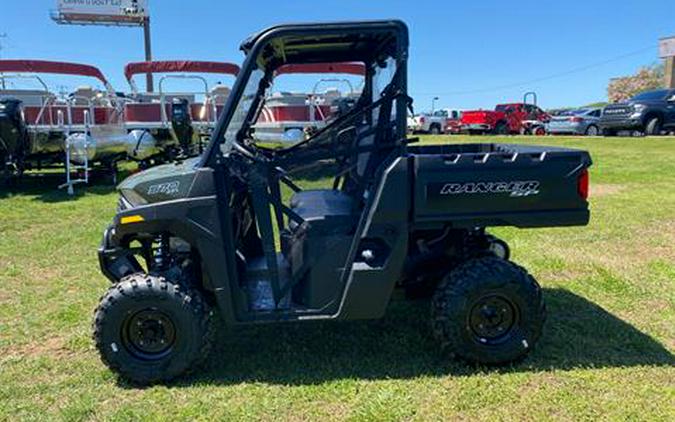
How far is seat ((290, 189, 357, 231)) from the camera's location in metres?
3.43

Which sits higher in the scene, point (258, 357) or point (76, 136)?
point (76, 136)

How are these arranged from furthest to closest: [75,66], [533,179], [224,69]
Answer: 1. [224,69]
2. [75,66]
3. [533,179]

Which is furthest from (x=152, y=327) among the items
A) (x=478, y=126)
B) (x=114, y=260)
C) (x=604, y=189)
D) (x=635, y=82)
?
(x=635, y=82)

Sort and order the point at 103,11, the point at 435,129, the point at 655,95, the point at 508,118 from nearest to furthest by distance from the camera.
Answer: the point at 655,95, the point at 508,118, the point at 435,129, the point at 103,11

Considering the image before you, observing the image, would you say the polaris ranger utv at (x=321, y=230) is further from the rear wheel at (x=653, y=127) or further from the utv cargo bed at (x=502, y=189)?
the rear wheel at (x=653, y=127)

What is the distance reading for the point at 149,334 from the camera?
3.37m

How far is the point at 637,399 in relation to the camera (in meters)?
3.09

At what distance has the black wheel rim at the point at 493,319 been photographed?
3426 mm

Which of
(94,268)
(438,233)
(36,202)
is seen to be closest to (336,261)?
(438,233)

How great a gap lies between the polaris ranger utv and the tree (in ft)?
241

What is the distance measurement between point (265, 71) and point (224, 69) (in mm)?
10679

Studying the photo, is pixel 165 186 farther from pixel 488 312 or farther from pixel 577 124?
pixel 577 124

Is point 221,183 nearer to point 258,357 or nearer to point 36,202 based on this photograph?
point 258,357

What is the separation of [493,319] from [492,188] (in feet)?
2.62
